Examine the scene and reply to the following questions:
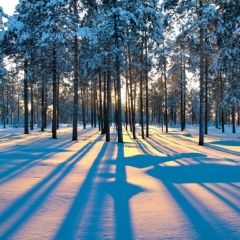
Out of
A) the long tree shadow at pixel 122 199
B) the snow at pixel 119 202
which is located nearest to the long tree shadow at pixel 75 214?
the snow at pixel 119 202

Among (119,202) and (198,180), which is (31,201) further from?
(198,180)

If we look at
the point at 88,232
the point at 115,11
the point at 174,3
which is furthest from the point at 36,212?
the point at 174,3

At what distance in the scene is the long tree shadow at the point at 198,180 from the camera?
11.1 feet

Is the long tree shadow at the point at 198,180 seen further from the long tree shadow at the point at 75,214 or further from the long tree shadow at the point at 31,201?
the long tree shadow at the point at 31,201

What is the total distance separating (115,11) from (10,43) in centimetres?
929

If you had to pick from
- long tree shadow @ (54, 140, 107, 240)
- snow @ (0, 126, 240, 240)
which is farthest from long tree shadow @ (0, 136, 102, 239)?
long tree shadow @ (54, 140, 107, 240)

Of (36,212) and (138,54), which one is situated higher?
(138,54)

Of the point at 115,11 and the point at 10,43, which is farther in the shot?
the point at 10,43

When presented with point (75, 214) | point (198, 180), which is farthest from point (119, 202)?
point (198, 180)

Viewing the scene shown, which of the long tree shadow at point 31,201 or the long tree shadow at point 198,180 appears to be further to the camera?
the long tree shadow at point 31,201

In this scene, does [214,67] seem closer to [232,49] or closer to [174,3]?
[232,49]

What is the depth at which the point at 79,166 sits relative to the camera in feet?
26.6

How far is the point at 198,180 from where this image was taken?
21.0ft

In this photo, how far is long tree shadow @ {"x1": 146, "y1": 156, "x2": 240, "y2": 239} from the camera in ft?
11.1
